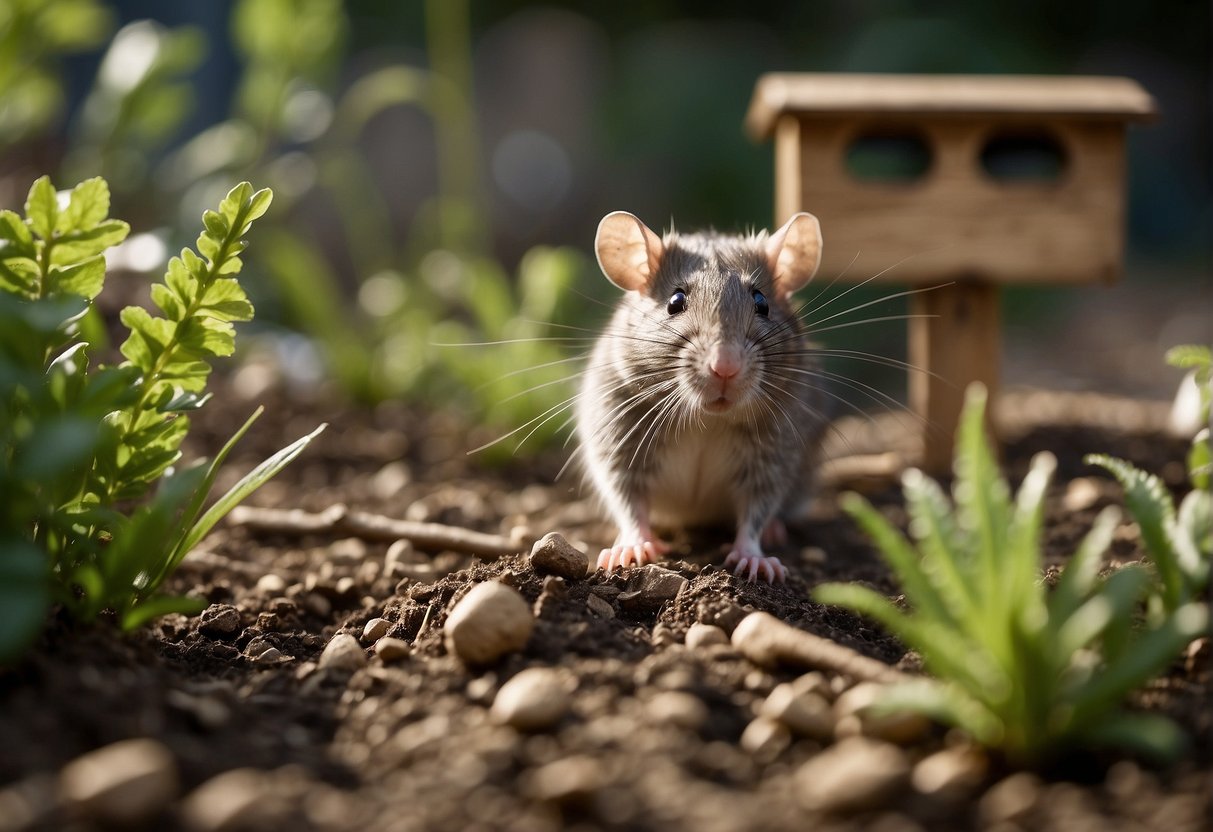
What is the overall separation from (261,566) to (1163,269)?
11346 millimetres

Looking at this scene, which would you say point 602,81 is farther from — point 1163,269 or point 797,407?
point 797,407

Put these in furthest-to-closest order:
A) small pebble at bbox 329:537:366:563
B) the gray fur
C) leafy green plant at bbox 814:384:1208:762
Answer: small pebble at bbox 329:537:366:563 < the gray fur < leafy green plant at bbox 814:384:1208:762

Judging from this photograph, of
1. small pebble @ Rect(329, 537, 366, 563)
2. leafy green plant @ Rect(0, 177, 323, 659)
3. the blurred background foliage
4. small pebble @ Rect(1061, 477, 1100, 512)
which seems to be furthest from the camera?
the blurred background foliage

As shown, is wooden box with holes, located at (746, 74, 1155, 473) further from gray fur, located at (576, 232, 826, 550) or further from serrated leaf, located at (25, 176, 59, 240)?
serrated leaf, located at (25, 176, 59, 240)

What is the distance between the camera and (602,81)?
11781 mm

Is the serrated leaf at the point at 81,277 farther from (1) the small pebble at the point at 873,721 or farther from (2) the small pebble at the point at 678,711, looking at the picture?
(1) the small pebble at the point at 873,721

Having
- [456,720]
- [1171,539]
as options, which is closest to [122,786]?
[456,720]

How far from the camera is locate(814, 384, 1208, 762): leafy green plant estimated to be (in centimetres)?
182

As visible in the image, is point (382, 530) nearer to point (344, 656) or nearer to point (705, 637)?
point (344, 656)

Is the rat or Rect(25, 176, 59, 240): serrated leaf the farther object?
the rat

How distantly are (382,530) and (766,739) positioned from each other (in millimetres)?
1820

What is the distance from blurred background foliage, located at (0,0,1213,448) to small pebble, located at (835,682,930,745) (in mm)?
1795

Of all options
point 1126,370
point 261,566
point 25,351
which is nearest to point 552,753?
point 25,351

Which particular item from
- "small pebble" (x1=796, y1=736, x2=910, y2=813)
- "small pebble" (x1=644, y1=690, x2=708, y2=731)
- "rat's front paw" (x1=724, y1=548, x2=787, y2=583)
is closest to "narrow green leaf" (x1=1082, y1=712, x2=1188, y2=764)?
"small pebble" (x1=796, y1=736, x2=910, y2=813)
